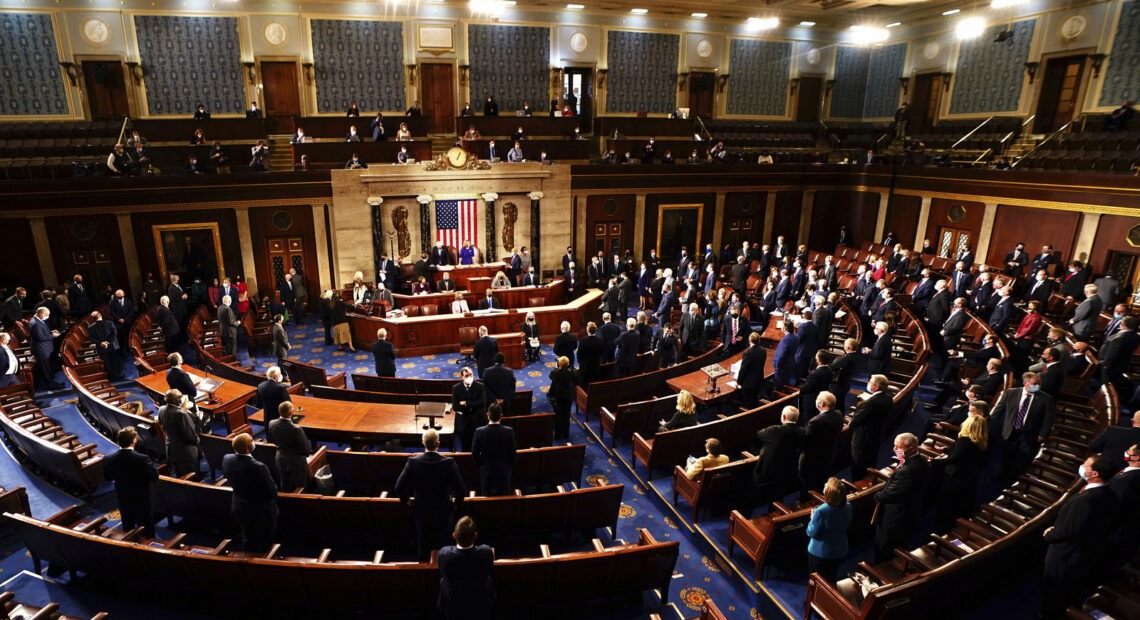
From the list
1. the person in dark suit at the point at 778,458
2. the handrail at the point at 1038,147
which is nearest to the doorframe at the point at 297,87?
the person in dark suit at the point at 778,458

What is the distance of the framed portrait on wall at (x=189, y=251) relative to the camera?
15.1 m

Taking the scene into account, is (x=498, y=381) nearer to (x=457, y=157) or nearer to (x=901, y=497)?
(x=901, y=497)

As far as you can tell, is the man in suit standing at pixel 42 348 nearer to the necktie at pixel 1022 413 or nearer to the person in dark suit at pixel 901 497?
the person in dark suit at pixel 901 497

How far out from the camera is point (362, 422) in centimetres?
750

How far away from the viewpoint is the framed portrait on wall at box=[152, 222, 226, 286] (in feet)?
49.5

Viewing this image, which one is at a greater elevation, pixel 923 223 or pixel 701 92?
pixel 701 92

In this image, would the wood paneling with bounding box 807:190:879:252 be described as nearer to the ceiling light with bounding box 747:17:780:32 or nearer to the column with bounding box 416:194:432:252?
the ceiling light with bounding box 747:17:780:32

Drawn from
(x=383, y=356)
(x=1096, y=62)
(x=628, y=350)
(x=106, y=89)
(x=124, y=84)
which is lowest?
(x=383, y=356)

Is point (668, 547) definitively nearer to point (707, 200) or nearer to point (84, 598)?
point (84, 598)

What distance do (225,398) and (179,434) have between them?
193 centimetres

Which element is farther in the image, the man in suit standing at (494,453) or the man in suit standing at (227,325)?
the man in suit standing at (227,325)

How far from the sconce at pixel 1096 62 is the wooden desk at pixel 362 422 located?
19623 mm

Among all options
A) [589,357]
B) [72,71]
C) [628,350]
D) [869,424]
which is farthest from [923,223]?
[72,71]

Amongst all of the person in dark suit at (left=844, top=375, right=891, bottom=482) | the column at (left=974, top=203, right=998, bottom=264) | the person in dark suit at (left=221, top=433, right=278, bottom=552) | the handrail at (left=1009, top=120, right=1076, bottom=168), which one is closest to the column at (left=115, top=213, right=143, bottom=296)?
the person in dark suit at (left=221, top=433, right=278, bottom=552)
